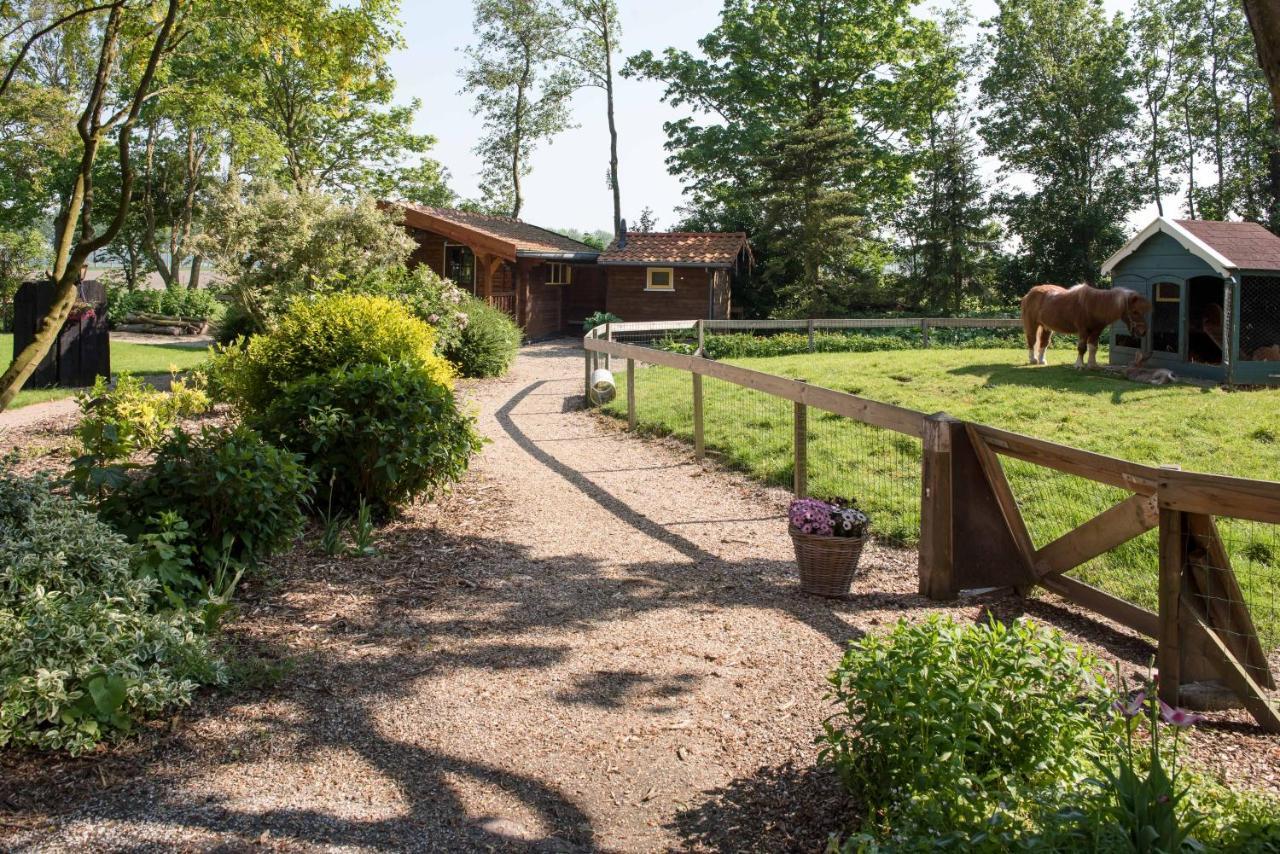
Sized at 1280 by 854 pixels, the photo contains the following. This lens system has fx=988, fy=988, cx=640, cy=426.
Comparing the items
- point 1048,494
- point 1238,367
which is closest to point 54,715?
point 1048,494

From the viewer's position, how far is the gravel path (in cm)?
341

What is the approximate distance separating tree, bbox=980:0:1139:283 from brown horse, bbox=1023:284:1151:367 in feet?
58.1

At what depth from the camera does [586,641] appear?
17.2 feet

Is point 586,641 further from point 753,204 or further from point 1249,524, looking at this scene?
point 753,204

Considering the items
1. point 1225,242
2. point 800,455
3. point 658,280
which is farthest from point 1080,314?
point 658,280

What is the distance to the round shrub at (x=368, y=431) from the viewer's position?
7219 millimetres

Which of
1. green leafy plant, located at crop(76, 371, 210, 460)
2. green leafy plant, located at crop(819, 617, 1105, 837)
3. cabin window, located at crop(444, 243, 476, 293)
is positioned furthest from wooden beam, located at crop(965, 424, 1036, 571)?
cabin window, located at crop(444, 243, 476, 293)

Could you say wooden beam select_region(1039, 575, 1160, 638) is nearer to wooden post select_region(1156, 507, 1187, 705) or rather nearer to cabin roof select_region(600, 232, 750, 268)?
wooden post select_region(1156, 507, 1187, 705)

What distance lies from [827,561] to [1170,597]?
1942 mm

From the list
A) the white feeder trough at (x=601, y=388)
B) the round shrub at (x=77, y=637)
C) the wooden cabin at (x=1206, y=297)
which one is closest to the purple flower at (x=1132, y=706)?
the round shrub at (x=77, y=637)

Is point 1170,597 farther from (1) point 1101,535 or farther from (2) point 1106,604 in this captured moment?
(2) point 1106,604

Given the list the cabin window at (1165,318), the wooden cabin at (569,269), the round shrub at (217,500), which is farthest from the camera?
the wooden cabin at (569,269)

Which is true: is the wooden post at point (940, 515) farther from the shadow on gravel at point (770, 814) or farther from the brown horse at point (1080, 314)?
the brown horse at point (1080, 314)

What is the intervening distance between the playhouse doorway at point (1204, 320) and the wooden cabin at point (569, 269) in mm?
15281
